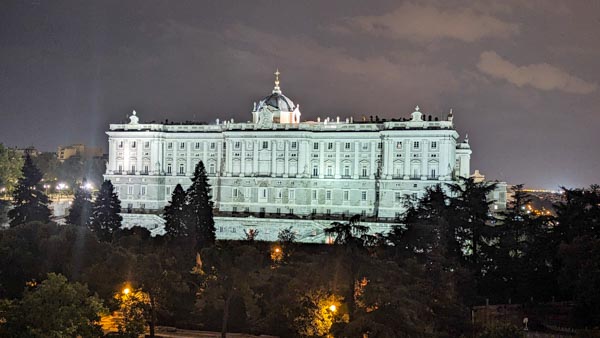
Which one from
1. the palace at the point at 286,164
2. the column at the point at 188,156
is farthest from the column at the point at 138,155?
the column at the point at 188,156

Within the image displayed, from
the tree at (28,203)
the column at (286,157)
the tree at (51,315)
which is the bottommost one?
the tree at (51,315)

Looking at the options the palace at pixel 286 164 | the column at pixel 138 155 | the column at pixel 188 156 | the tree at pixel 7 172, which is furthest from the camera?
the tree at pixel 7 172

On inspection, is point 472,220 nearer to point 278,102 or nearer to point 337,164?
point 337,164

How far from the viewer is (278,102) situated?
78125mm

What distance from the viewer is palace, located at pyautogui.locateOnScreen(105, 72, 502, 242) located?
68.6 meters

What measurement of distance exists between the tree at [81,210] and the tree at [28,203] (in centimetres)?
195

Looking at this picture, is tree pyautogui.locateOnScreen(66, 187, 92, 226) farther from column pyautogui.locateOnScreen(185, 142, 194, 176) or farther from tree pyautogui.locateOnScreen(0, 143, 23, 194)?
tree pyautogui.locateOnScreen(0, 143, 23, 194)

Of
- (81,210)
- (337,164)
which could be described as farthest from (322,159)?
(81,210)

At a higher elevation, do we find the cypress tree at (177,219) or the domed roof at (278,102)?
the domed roof at (278,102)

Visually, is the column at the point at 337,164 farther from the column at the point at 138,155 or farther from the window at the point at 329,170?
the column at the point at 138,155

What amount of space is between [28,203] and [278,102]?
99.9 ft

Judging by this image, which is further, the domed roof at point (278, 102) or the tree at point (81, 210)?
the domed roof at point (278, 102)

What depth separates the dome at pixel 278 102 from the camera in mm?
77812

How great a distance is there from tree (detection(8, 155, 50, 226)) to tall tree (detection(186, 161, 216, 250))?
1176cm
